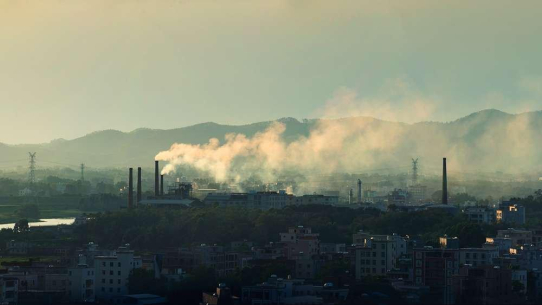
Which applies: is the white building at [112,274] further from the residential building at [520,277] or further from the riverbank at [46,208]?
the riverbank at [46,208]

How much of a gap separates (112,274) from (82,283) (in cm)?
166

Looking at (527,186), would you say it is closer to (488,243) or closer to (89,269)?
(488,243)

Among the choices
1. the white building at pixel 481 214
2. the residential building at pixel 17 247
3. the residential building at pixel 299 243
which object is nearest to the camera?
the residential building at pixel 299 243

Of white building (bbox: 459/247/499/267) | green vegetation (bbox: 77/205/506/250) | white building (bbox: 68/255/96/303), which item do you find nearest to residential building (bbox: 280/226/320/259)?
green vegetation (bbox: 77/205/506/250)

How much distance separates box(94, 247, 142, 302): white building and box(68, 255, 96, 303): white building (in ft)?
0.57

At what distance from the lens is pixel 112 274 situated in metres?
57.0

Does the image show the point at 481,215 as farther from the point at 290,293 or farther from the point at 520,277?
the point at 290,293

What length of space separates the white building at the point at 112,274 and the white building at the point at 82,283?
0.57 ft

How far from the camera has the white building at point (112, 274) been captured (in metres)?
55.2

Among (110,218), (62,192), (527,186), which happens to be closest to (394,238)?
(110,218)

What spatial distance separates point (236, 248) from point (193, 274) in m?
16.8

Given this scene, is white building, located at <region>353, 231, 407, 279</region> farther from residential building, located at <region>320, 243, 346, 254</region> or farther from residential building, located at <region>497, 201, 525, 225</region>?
residential building, located at <region>497, 201, 525, 225</region>

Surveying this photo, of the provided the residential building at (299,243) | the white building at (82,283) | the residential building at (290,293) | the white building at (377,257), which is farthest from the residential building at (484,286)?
the residential building at (299,243)

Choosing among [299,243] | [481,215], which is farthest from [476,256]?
[481,215]
